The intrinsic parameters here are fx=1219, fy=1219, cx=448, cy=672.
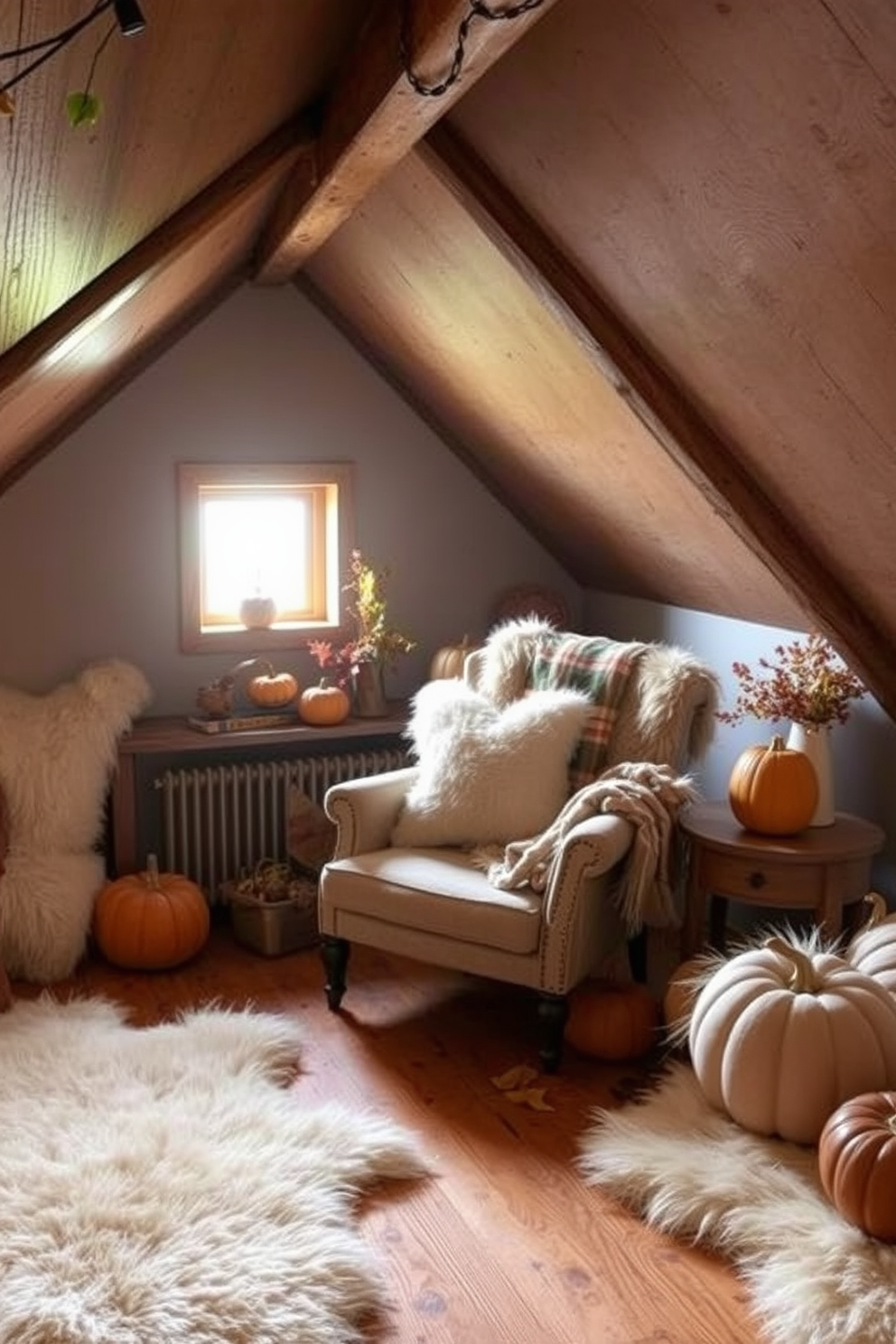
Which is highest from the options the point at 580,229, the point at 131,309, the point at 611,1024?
the point at 580,229

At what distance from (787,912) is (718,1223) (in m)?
1.39

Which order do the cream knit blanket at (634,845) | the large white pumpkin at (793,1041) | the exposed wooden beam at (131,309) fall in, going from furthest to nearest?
the cream knit blanket at (634,845), the large white pumpkin at (793,1041), the exposed wooden beam at (131,309)

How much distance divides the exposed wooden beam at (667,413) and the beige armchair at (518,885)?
1.74 feet

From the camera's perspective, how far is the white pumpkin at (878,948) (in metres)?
2.73

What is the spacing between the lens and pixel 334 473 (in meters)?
4.31

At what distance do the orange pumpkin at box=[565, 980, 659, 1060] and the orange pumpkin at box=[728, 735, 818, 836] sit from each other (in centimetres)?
55

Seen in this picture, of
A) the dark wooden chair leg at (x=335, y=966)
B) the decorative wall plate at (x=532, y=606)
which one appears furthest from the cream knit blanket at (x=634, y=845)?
the decorative wall plate at (x=532, y=606)

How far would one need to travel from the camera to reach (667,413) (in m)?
2.79

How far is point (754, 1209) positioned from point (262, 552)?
2903 millimetres

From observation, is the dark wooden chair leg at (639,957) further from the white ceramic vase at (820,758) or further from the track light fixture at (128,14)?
the track light fixture at (128,14)

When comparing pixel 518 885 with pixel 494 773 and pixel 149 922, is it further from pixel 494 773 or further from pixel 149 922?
pixel 149 922

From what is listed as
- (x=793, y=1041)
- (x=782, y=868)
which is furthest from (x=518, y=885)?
(x=793, y=1041)

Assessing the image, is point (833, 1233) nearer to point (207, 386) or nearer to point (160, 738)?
point (160, 738)

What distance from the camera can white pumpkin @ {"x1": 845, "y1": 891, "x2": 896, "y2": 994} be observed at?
2729 millimetres
